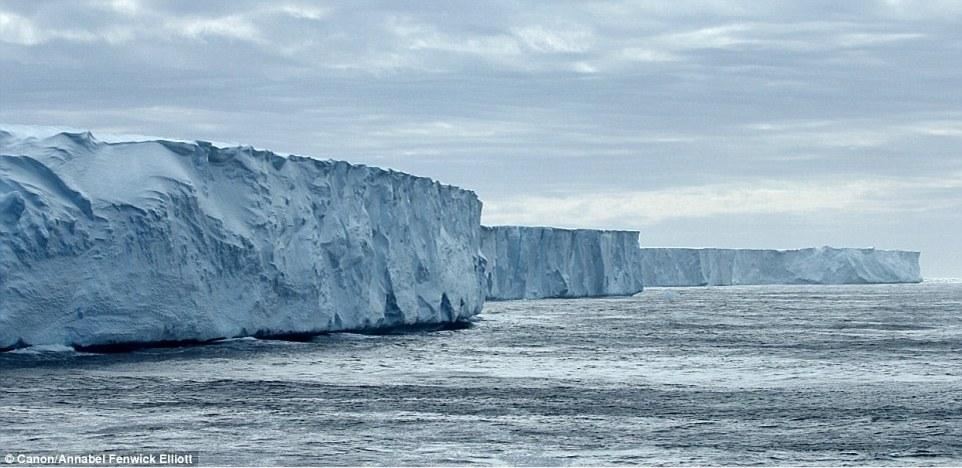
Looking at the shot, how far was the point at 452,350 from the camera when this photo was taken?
30.7 meters

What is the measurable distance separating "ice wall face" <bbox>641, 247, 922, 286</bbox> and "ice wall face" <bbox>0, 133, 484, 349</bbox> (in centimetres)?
7216

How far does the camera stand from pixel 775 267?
11444cm

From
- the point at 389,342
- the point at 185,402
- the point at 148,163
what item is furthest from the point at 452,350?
the point at 185,402

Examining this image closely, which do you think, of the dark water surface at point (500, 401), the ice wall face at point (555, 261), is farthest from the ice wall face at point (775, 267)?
the dark water surface at point (500, 401)

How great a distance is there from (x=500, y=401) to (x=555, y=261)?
52366 millimetres

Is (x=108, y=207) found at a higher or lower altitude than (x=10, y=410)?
higher

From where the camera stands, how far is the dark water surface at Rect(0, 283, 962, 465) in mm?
14594

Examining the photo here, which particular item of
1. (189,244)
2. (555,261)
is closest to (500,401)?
(189,244)

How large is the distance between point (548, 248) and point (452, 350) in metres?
40.0

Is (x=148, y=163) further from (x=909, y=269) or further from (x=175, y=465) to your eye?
(x=909, y=269)

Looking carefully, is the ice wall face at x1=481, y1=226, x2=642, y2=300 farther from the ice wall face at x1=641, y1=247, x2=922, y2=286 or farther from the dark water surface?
the dark water surface

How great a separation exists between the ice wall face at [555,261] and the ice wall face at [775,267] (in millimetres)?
28563

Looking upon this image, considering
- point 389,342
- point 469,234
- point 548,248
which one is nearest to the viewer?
point 389,342

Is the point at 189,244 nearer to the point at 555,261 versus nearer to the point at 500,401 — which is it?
the point at 500,401
